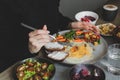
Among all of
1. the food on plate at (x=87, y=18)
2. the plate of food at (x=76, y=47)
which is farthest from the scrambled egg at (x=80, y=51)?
the food on plate at (x=87, y=18)

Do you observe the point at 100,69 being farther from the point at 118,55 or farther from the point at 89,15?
the point at 89,15

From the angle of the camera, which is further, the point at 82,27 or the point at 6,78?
the point at 82,27

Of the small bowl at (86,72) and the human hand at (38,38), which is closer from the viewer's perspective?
the small bowl at (86,72)

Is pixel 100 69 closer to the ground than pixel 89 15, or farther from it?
closer to the ground

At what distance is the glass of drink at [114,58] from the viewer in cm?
110

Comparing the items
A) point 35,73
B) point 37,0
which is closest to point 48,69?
point 35,73

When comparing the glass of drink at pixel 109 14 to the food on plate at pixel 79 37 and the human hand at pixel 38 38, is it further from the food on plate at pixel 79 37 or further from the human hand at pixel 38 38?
the human hand at pixel 38 38

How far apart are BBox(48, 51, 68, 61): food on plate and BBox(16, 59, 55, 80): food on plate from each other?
0.17ft

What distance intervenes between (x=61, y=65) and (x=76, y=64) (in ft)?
0.27

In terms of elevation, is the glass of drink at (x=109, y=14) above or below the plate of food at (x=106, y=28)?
above

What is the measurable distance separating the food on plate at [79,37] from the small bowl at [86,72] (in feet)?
0.73

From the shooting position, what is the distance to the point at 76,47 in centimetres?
120

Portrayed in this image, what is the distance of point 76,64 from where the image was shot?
3.59 feet

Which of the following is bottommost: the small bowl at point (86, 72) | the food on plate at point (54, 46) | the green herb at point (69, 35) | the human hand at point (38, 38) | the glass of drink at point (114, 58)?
the small bowl at point (86, 72)
